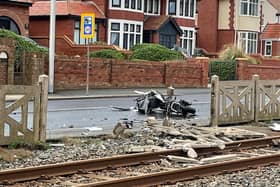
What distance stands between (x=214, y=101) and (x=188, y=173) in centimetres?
700

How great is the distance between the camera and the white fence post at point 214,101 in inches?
671

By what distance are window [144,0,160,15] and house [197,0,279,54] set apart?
33.8ft

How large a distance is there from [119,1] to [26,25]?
1007 centimetres

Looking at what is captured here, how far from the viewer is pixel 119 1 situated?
50219 mm

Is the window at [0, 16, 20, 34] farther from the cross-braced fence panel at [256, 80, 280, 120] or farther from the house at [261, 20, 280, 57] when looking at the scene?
the house at [261, 20, 280, 57]

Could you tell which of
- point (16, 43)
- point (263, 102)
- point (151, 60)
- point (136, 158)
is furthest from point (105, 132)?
point (151, 60)

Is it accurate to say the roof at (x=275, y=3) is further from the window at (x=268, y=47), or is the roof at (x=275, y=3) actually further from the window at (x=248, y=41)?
the window at (x=248, y=41)

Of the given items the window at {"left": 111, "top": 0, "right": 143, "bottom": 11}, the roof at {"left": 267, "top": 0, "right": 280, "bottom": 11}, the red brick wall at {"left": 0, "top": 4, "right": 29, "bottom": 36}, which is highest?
the roof at {"left": 267, "top": 0, "right": 280, "bottom": 11}

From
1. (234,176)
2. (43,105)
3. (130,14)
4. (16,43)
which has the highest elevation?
(130,14)

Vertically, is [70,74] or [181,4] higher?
[181,4]

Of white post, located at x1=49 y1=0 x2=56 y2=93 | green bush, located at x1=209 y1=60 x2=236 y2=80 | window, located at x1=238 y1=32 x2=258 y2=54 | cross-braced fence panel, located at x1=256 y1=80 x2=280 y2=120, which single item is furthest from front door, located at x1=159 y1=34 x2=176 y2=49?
cross-braced fence panel, located at x1=256 y1=80 x2=280 y2=120

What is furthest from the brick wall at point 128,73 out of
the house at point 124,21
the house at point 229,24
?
the house at point 229,24

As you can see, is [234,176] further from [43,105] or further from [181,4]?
[181,4]

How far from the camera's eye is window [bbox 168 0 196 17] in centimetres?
5641
